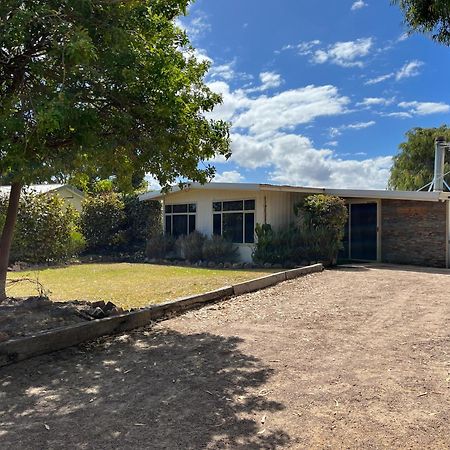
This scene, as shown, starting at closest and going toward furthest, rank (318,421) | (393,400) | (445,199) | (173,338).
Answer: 1. (318,421)
2. (393,400)
3. (173,338)
4. (445,199)

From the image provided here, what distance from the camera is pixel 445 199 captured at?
1442 cm

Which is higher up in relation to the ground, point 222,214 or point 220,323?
point 222,214

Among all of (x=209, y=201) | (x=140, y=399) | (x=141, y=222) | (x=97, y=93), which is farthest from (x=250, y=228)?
(x=140, y=399)

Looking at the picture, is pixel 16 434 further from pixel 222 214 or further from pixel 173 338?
pixel 222 214

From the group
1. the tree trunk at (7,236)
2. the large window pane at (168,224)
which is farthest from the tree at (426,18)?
→ the large window pane at (168,224)

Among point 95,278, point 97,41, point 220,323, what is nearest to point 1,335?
point 220,323

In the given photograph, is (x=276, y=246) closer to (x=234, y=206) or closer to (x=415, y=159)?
(x=234, y=206)

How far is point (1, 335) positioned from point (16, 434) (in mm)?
2122

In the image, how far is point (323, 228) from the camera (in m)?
14.6

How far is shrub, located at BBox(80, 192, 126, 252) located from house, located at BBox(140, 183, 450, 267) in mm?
4076

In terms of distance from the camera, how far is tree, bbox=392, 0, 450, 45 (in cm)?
418

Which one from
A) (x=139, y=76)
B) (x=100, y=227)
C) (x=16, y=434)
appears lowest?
(x=16, y=434)

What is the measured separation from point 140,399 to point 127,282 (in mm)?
7655

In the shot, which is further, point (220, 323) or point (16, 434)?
point (220, 323)
